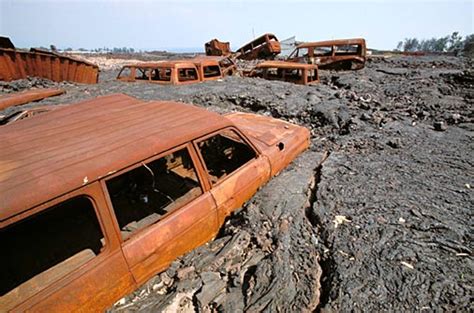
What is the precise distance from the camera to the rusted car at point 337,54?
1152 centimetres

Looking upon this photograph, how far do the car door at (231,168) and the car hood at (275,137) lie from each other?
0.56ft

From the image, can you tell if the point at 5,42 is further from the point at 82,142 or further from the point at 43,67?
the point at 82,142

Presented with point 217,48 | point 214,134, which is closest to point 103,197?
point 214,134

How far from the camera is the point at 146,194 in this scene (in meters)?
2.66

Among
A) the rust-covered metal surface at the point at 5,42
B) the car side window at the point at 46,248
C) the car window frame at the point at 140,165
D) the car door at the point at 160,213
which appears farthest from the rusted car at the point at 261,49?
the car side window at the point at 46,248

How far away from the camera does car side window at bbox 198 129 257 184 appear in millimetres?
3389

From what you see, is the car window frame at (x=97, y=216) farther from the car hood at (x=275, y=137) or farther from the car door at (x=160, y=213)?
the car hood at (x=275, y=137)

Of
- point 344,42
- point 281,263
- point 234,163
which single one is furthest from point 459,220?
point 344,42

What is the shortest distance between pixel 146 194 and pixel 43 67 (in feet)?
35.7

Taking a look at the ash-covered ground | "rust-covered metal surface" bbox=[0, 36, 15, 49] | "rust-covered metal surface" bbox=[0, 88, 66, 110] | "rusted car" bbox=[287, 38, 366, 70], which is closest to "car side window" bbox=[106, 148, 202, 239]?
the ash-covered ground

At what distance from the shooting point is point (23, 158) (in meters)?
1.82

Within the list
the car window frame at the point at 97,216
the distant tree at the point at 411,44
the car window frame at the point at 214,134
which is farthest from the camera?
the distant tree at the point at 411,44

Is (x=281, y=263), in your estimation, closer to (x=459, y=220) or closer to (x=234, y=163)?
(x=234, y=163)

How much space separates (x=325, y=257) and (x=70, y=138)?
2333mm
